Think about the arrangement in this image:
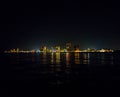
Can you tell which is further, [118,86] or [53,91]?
[118,86]

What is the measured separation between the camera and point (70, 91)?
25.5 m

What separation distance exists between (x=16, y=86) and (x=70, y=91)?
7265 mm

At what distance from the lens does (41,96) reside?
23172 millimetres

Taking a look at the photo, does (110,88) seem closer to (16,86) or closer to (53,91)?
(53,91)

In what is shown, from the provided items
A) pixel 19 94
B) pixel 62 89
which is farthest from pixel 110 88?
pixel 19 94

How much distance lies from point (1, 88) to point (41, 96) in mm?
6428

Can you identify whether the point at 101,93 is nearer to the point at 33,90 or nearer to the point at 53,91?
the point at 53,91

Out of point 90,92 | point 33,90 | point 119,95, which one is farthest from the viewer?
point 33,90

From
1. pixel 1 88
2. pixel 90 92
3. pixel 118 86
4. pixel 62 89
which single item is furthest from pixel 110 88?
pixel 1 88

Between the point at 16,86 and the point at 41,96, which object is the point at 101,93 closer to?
the point at 41,96

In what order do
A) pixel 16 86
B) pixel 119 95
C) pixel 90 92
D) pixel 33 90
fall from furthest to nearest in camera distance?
1. pixel 16 86
2. pixel 33 90
3. pixel 90 92
4. pixel 119 95

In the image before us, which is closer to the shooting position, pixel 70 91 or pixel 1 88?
pixel 70 91

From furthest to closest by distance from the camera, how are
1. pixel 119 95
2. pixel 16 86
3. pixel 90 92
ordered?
pixel 16 86 → pixel 90 92 → pixel 119 95

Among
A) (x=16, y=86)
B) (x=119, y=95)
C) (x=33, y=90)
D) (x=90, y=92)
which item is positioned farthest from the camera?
(x=16, y=86)
